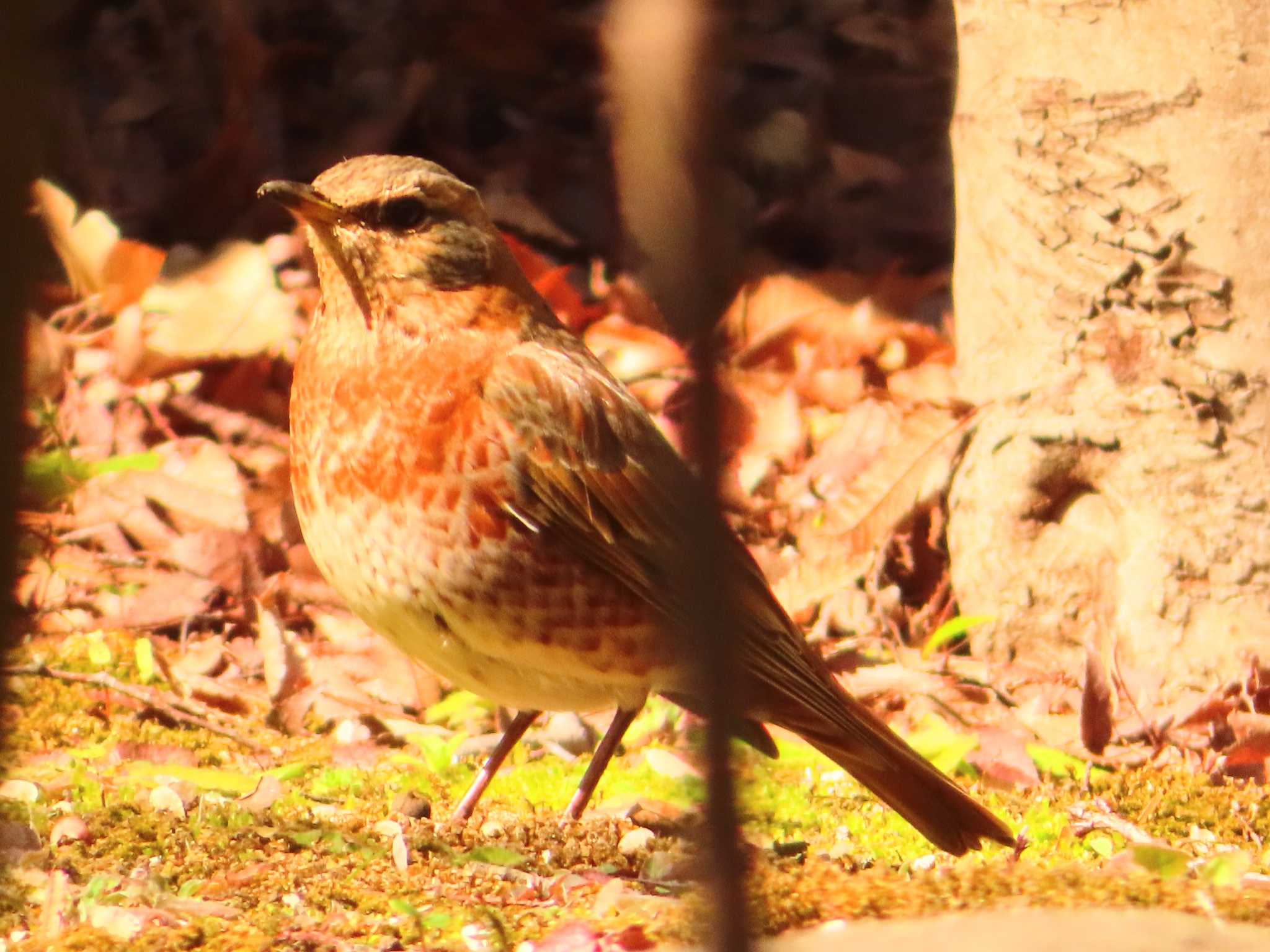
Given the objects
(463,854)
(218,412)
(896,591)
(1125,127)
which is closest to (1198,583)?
(896,591)

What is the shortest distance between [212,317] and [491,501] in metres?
2.90

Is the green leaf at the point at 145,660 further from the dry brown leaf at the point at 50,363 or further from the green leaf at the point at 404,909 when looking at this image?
the green leaf at the point at 404,909

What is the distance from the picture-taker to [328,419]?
3301 mm

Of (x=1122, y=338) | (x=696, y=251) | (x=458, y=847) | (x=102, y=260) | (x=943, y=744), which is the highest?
(x=102, y=260)

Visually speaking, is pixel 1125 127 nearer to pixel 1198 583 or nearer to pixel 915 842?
pixel 1198 583

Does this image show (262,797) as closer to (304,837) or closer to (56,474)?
(304,837)

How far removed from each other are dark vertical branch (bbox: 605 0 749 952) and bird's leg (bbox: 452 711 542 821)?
7.86ft

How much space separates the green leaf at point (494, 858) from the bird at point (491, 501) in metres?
0.33

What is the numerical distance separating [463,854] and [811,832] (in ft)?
2.31

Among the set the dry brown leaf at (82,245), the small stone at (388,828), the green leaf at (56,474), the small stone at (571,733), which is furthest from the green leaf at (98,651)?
the dry brown leaf at (82,245)

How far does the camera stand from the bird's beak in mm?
3184

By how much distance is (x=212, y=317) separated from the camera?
229 inches

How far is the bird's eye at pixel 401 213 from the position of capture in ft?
11.2

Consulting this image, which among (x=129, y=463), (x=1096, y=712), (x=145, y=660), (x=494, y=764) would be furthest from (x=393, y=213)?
(x=129, y=463)
